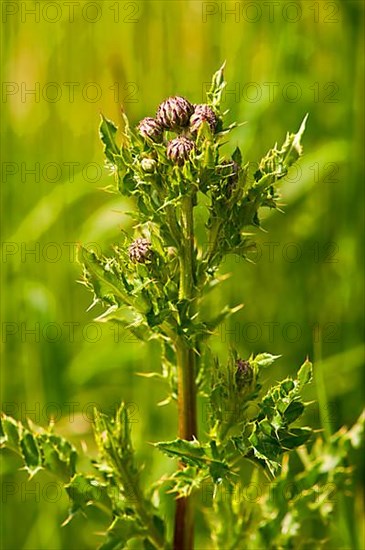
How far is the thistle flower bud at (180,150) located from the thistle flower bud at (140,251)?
0.17 meters

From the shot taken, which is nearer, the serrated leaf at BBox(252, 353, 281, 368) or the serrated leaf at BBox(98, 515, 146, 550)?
the serrated leaf at BBox(252, 353, 281, 368)

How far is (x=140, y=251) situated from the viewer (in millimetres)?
1817

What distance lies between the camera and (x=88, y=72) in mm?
4676

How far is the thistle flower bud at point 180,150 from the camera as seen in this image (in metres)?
1.74

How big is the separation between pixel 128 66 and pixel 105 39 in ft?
0.68

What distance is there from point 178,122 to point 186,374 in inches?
20.2

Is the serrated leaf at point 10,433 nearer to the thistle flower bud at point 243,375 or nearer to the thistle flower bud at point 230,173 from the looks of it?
the thistle flower bud at point 243,375

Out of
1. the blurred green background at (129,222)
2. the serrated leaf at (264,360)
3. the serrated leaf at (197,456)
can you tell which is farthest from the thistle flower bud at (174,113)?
the blurred green background at (129,222)

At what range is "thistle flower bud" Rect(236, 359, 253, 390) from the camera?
1889 mm

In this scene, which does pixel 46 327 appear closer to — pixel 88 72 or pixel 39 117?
pixel 39 117

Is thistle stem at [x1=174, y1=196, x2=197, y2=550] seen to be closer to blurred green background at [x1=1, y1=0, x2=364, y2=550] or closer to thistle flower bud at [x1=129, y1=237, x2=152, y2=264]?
thistle flower bud at [x1=129, y1=237, x2=152, y2=264]

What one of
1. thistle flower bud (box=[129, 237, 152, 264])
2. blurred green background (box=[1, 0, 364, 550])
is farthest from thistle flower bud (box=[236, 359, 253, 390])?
blurred green background (box=[1, 0, 364, 550])

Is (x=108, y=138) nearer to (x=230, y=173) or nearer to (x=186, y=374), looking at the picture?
(x=230, y=173)

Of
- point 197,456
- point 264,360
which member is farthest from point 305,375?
point 197,456
